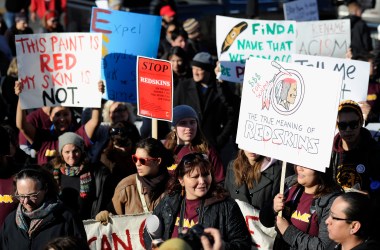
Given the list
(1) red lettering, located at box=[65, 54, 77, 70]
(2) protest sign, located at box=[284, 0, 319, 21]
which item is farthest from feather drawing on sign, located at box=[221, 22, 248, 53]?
(2) protest sign, located at box=[284, 0, 319, 21]

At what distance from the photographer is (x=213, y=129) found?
1005 cm

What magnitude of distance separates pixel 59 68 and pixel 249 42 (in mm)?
2352

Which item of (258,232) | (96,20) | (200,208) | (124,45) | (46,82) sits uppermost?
(96,20)

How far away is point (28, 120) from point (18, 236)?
3201mm

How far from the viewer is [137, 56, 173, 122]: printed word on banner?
8.19 meters

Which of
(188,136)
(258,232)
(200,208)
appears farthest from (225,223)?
(188,136)

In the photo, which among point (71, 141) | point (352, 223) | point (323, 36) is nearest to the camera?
point (352, 223)

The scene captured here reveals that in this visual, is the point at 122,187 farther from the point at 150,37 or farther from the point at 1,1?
the point at 1,1

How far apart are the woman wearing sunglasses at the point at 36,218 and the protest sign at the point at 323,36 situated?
220 inches

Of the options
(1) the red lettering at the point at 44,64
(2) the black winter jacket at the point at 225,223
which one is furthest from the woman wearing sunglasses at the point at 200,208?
(1) the red lettering at the point at 44,64

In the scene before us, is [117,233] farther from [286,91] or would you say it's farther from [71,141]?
[286,91]

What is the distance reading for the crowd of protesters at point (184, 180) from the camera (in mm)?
5855

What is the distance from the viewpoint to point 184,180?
6.00 m

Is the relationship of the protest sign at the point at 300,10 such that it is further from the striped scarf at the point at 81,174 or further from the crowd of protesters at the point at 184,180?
the striped scarf at the point at 81,174
